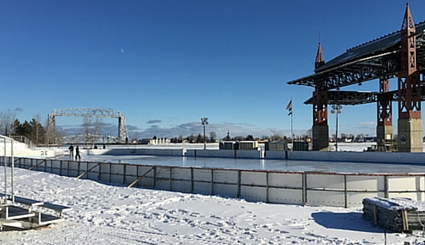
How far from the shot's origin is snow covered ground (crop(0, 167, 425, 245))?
27.6ft

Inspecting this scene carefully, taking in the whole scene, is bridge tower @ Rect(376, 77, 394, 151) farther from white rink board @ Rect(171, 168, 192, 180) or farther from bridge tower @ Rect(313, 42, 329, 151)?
white rink board @ Rect(171, 168, 192, 180)

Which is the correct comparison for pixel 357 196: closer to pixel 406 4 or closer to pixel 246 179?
pixel 246 179

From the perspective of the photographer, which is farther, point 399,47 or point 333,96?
point 333,96

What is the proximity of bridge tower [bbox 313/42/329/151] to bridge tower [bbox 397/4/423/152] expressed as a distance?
12128 mm

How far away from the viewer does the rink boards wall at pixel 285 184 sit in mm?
12930

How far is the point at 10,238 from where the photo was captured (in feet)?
27.1

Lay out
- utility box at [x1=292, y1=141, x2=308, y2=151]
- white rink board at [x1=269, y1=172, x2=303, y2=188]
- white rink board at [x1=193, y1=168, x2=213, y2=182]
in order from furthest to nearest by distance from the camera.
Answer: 1. utility box at [x1=292, y1=141, x2=308, y2=151]
2. white rink board at [x1=193, y1=168, x2=213, y2=182]
3. white rink board at [x1=269, y1=172, x2=303, y2=188]

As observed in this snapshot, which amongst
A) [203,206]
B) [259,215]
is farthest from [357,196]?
[203,206]

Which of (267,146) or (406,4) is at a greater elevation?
(406,4)

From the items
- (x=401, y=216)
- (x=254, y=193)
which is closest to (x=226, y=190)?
(x=254, y=193)

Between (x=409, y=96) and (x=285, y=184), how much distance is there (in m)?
26.5

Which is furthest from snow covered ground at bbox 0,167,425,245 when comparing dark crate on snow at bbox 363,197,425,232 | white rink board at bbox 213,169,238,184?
Answer: white rink board at bbox 213,169,238,184

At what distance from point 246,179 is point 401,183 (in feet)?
18.4

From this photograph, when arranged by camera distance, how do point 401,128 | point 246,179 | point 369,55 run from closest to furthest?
point 246,179 → point 401,128 → point 369,55
